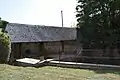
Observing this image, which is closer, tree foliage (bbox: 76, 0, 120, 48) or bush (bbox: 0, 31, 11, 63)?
bush (bbox: 0, 31, 11, 63)

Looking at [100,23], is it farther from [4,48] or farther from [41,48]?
[4,48]

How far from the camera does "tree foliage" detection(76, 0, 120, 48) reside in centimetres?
2478

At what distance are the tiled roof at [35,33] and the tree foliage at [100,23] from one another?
4.97 meters

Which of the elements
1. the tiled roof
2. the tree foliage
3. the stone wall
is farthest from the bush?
the tree foliage

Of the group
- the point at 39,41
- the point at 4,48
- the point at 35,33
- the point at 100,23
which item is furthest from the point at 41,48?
the point at 4,48

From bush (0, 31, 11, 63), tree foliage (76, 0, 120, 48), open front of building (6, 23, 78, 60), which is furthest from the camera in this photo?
tree foliage (76, 0, 120, 48)

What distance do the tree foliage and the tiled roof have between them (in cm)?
497

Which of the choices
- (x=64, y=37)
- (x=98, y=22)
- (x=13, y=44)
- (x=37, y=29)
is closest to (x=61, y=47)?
(x=64, y=37)

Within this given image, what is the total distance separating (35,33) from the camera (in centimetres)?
2645

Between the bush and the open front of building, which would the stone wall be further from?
the bush

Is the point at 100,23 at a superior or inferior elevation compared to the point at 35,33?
superior

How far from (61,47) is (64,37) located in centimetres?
193

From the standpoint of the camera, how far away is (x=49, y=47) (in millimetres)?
29016

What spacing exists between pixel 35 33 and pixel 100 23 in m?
8.26
